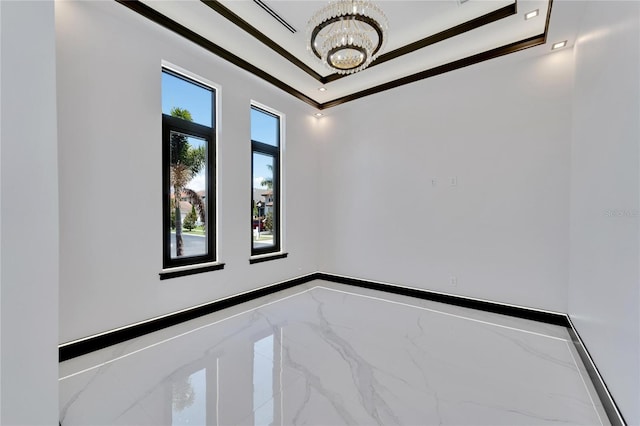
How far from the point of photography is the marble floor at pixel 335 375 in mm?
1687

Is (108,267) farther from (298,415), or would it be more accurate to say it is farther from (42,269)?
(298,415)

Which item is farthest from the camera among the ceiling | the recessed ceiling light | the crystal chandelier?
the recessed ceiling light

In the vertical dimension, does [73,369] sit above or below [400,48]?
below

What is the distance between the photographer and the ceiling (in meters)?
2.61

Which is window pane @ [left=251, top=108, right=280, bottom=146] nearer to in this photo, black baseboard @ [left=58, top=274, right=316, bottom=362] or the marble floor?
black baseboard @ [left=58, top=274, right=316, bottom=362]

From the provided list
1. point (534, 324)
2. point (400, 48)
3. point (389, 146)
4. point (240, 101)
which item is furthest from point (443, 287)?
point (240, 101)

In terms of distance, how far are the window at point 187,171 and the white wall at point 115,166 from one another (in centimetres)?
15

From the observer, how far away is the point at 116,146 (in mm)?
2566

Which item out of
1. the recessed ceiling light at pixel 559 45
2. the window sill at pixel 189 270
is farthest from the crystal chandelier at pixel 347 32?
the window sill at pixel 189 270

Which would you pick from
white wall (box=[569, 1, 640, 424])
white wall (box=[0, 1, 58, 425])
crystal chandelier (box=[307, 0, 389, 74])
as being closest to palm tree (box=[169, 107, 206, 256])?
crystal chandelier (box=[307, 0, 389, 74])

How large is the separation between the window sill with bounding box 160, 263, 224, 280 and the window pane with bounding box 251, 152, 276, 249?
781 mm

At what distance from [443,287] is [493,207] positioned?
1.28 meters

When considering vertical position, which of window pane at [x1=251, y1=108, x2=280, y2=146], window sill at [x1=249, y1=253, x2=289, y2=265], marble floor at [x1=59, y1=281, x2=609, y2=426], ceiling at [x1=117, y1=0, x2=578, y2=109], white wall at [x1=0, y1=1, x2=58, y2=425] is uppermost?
ceiling at [x1=117, y1=0, x2=578, y2=109]

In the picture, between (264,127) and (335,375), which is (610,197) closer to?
(335,375)
